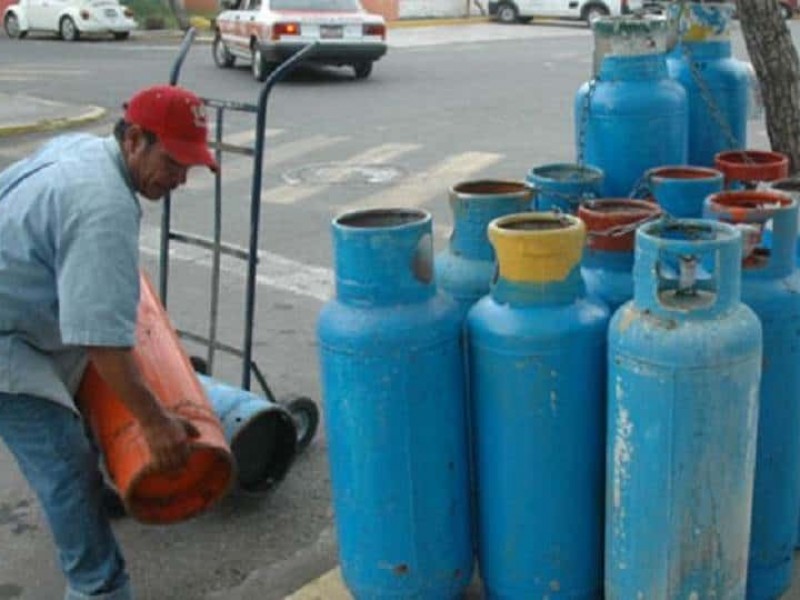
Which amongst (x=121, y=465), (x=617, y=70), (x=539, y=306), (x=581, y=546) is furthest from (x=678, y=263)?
(x=121, y=465)

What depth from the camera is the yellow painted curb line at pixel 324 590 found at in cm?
387

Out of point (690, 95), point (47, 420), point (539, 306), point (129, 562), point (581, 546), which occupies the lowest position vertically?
point (129, 562)

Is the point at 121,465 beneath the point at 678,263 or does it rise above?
beneath

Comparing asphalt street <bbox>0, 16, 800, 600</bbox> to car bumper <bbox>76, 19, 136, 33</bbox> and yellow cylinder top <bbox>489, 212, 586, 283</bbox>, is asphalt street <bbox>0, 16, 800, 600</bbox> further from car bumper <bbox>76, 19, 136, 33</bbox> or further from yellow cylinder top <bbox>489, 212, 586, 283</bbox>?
yellow cylinder top <bbox>489, 212, 586, 283</bbox>

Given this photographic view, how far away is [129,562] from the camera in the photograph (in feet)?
13.7

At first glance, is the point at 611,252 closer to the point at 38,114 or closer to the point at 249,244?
the point at 249,244

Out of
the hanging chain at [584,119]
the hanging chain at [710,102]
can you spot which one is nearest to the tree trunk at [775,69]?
the hanging chain at [710,102]

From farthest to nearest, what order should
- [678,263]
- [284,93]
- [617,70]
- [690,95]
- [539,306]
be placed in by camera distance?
[284,93] → [690,95] → [617,70] → [539,306] → [678,263]

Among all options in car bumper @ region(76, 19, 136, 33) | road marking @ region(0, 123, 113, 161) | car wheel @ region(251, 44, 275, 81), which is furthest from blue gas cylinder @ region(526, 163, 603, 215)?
car bumper @ region(76, 19, 136, 33)

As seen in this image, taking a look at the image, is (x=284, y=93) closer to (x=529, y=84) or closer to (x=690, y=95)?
(x=529, y=84)

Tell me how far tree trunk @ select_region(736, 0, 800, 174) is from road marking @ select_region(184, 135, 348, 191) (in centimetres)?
685

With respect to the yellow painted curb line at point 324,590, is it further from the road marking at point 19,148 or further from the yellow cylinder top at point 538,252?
the road marking at point 19,148

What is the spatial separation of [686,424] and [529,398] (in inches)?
17.3

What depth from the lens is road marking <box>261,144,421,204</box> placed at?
33.5 ft
